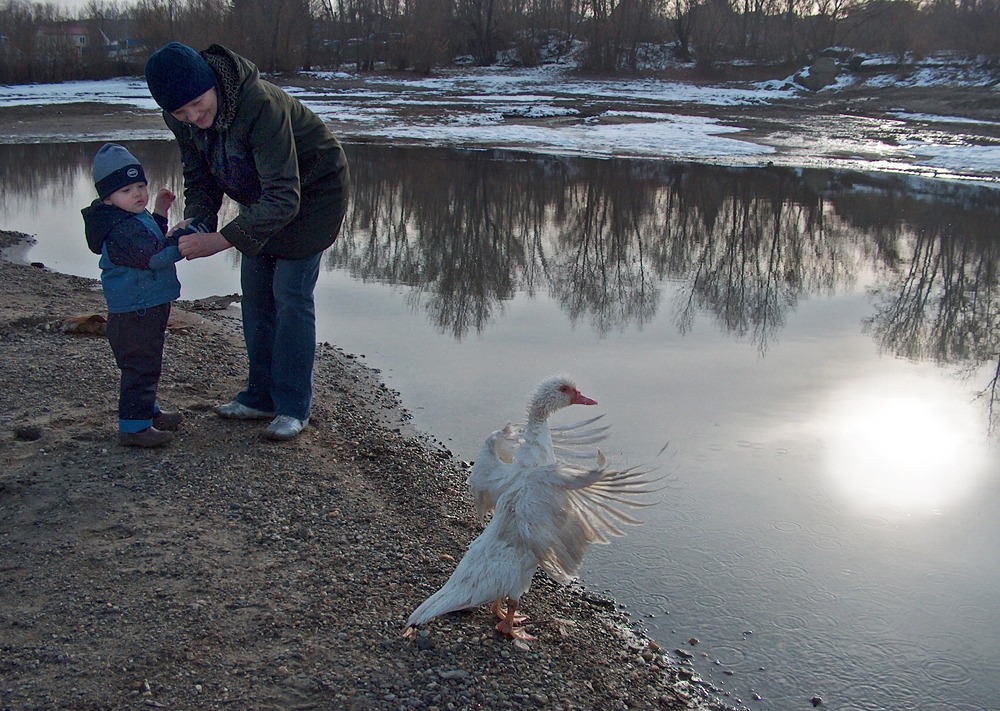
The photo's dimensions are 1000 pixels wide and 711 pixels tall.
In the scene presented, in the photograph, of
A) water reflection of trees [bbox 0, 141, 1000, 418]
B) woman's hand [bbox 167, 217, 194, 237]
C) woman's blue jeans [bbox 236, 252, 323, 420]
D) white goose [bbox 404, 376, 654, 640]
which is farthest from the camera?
water reflection of trees [bbox 0, 141, 1000, 418]

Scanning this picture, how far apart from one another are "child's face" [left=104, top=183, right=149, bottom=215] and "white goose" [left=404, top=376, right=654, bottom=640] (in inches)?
87.5

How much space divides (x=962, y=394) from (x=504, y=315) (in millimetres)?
3760

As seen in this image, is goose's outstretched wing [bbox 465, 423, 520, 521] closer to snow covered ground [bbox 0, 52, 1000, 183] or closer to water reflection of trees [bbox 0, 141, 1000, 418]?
water reflection of trees [bbox 0, 141, 1000, 418]

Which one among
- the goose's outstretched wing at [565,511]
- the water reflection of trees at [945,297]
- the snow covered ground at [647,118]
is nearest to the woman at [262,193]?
the goose's outstretched wing at [565,511]

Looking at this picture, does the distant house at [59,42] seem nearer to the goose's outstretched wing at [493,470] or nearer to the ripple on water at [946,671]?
the goose's outstretched wing at [493,470]

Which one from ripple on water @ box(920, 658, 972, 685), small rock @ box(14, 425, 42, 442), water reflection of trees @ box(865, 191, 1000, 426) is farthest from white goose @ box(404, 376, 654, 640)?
water reflection of trees @ box(865, 191, 1000, 426)

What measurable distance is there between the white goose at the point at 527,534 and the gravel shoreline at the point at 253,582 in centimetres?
16

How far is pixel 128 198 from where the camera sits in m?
4.36

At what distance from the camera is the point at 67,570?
3518mm

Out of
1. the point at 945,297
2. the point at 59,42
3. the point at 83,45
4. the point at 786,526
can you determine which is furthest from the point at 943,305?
the point at 83,45

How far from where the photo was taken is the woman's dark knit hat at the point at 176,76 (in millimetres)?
3922

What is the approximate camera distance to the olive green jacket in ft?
13.6

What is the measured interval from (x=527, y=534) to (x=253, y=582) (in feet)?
3.62

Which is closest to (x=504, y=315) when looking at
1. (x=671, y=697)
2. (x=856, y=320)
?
(x=856, y=320)
